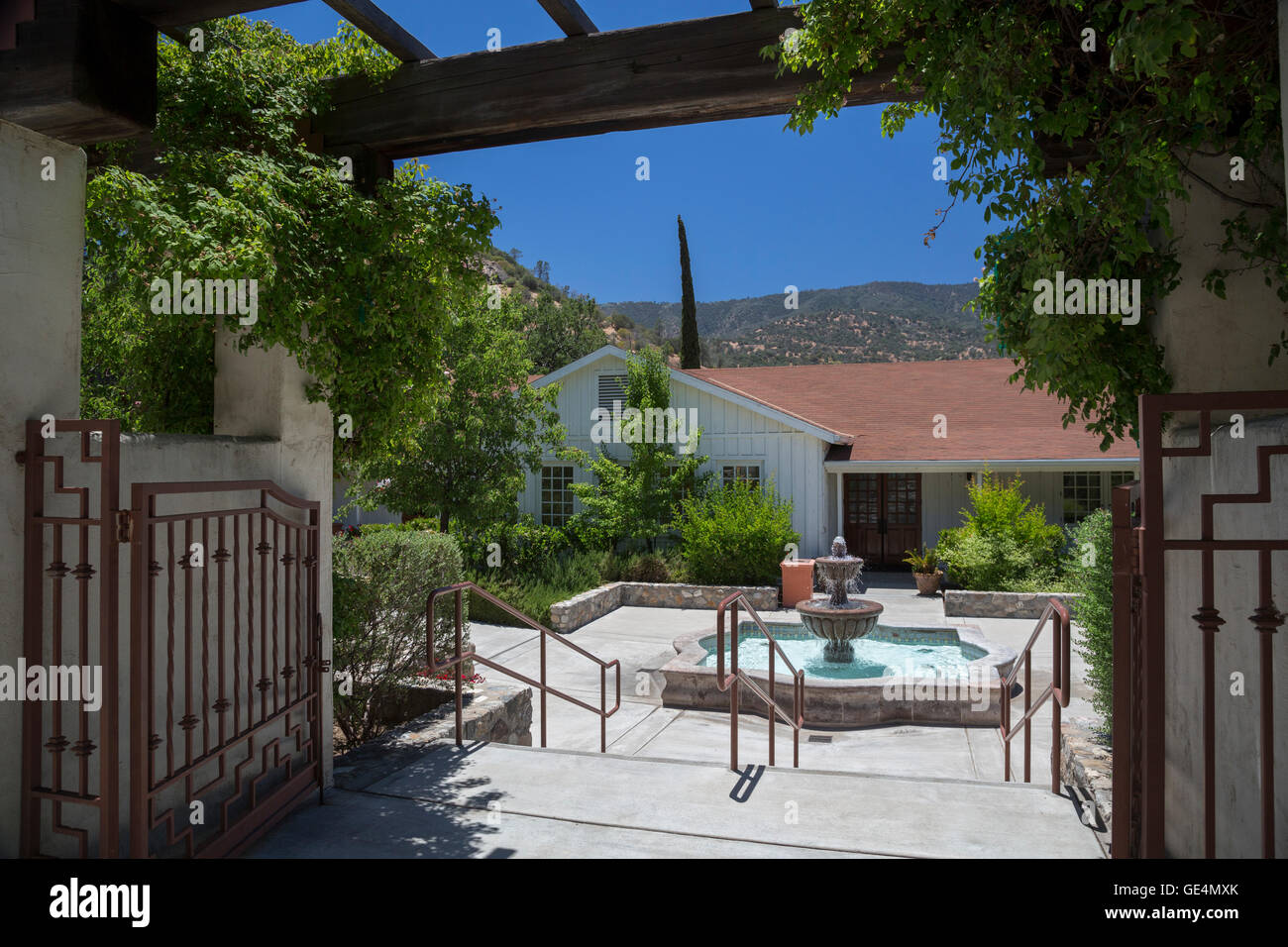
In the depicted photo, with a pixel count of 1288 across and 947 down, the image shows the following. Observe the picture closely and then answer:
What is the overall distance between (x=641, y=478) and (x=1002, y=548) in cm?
737

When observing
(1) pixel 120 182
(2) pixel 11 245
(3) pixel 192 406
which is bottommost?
(3) pixel 192 406

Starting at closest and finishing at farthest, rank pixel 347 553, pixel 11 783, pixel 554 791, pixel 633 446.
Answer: pixel 11 783
pixel 554 791
pixel 347 553
pixel 633 446

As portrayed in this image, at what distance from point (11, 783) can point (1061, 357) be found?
15.9 ft

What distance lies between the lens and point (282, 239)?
4.49m

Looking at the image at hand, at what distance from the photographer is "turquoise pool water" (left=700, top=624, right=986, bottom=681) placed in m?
11.3

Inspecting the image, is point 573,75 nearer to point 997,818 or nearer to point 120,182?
point 120,182

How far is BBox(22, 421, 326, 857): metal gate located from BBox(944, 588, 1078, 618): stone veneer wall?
1250 centimetres

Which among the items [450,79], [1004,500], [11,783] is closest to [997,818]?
[11,783]

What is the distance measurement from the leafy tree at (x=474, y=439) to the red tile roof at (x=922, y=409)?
526 cm

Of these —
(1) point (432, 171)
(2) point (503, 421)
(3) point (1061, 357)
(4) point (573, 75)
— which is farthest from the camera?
(2) point (503, 421)

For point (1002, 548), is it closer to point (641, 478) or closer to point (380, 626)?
point (641, 478)

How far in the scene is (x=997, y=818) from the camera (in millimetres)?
4898

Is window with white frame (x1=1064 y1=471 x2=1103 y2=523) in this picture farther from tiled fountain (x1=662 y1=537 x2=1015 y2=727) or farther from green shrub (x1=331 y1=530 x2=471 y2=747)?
green shrub (x1=331 y1=530 x2=471 y2=747)

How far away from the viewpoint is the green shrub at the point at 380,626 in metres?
7.18
